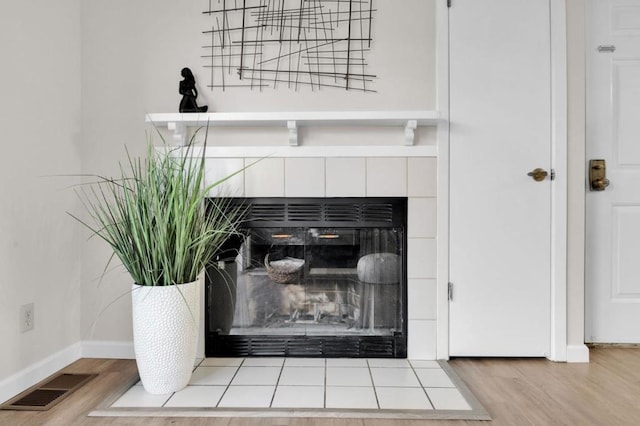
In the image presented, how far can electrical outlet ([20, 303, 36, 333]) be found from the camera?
72.1 inches

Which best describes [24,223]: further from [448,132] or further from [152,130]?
[448,132]

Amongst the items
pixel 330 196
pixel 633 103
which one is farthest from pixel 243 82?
pixel 633 103

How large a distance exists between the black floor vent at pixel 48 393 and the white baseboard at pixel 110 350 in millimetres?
230

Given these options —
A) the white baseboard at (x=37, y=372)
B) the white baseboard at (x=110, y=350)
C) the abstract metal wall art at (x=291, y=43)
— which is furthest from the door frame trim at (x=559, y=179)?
the white baseboard at (x=37, y=372)

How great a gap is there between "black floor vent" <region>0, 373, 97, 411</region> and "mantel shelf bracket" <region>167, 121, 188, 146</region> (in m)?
1.16

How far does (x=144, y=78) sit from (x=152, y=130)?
0.27 metres

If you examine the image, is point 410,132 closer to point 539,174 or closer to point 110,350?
point 539,174

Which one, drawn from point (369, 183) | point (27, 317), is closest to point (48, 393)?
point (27, 317)

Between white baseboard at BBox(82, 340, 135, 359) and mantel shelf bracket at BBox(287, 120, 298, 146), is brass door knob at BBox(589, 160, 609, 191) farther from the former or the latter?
white baseboard at BBox(82, 340, 135, 359)

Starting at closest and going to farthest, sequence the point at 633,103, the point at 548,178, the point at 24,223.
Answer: the point at 24,223 < the point at 548,178 < the point at 633,103

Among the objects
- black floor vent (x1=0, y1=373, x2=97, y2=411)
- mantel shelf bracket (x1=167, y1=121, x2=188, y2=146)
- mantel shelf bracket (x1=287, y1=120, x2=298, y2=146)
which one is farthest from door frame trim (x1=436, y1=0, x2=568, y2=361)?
black floor vent (x1=0, y1=373, x2=97, y2=411)

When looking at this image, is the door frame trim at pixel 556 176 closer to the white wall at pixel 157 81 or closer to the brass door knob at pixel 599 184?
the white wall at pixel 157 81

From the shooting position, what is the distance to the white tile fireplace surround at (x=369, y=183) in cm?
220

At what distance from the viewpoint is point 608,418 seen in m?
1.57
